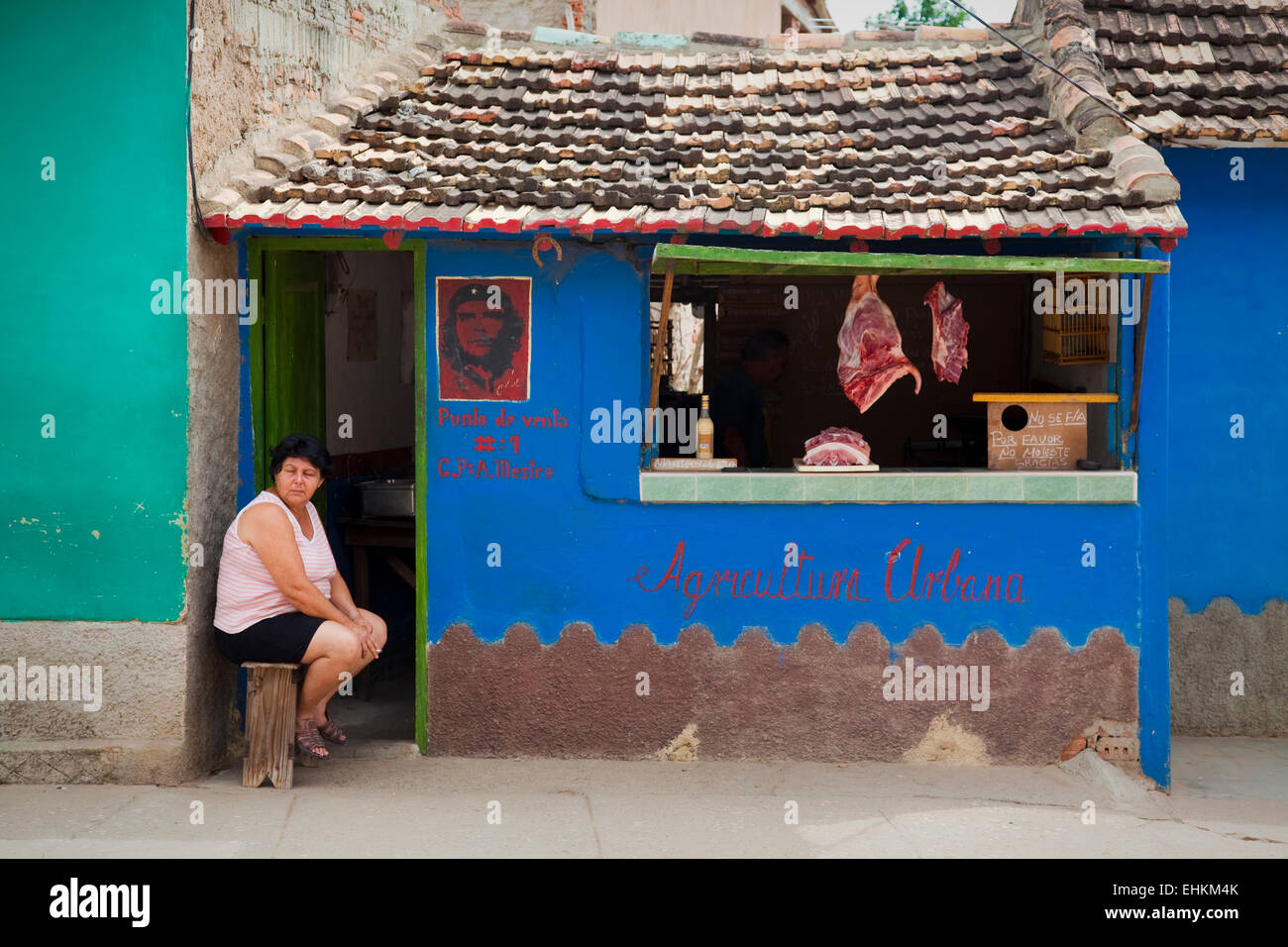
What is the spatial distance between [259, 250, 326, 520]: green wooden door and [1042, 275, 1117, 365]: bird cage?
14.8 ft

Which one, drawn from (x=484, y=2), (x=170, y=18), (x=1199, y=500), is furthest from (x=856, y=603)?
(x=484, y=2)

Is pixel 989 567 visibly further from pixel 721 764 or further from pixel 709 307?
pixel 709 307

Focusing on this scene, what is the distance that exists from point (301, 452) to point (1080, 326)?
14.8 ft

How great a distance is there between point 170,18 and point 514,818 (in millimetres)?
4273

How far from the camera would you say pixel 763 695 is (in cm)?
703

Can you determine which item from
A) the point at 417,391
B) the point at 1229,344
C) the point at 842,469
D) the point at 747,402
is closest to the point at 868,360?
the point at 842,469

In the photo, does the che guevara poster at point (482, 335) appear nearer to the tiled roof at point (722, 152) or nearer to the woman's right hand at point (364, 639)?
the tiled roof at point (722, 152)

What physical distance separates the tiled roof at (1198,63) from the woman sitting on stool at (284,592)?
526 centimetres

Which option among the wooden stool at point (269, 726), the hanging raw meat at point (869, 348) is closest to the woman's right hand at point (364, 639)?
the wooden stool at point (269, 726)

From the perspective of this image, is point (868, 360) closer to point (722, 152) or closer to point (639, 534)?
point (722, 152)

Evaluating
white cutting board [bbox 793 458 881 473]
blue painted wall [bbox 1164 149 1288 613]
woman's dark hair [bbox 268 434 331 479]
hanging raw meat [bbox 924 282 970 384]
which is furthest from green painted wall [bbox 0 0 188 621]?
blue painted wall [bbox 1164 149 1288 613]

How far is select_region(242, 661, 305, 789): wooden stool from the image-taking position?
21.2ft

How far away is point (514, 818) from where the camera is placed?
6.11 meters

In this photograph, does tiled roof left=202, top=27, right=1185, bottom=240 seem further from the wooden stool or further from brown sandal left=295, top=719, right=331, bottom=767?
brown sandal left=295, top=719, right=331, bottom=767
